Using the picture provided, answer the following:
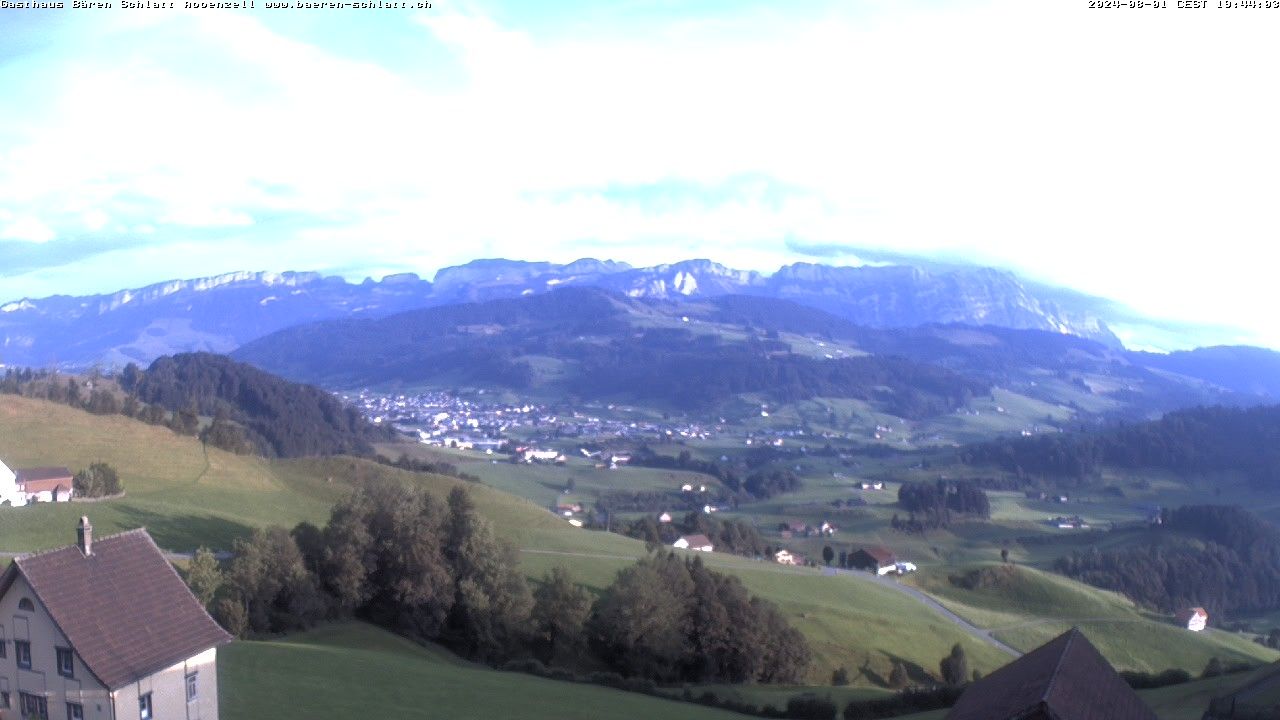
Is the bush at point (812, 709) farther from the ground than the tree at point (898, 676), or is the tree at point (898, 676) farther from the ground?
the bush at point (812, 709)

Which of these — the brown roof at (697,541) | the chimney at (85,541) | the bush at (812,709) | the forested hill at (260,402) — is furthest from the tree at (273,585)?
the forested hill at (260,402)

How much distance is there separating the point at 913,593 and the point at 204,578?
48730 millimetres

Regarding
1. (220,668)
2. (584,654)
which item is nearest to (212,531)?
(584,654)

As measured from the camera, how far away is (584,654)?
45625 millimetres

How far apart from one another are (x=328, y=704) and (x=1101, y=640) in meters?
50.4

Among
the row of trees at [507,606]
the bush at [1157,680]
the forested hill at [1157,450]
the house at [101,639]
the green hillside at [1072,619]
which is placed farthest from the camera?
the forested hill at [1157,450]

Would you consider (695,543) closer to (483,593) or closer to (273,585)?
(483,593)

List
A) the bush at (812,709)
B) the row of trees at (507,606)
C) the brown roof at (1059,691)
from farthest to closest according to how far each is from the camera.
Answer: the row of trees at (507,606)
the bush at (812,709)
the brown roof at (1059,691)

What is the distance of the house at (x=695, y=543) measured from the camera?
83938 millimetres

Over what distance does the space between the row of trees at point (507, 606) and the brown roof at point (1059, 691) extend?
2533 centimetres

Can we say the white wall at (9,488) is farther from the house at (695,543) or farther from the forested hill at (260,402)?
the forested hill at (260,402)

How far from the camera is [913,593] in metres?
71.6

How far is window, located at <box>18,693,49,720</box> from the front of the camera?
2141 cm

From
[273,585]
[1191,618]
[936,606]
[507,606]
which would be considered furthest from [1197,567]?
[273,585]
